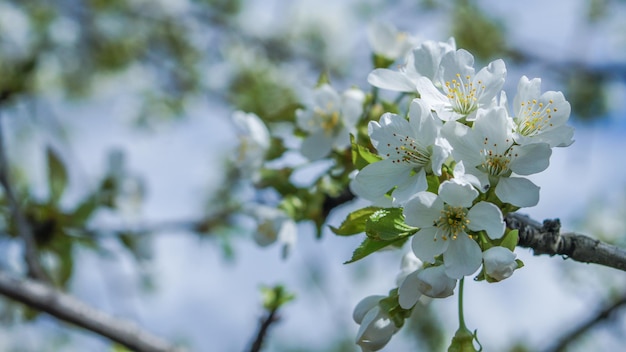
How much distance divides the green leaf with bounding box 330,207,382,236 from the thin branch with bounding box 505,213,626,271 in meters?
0.28

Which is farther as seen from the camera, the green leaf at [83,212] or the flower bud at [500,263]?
the green leaf at [83,212]

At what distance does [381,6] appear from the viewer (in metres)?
5.95

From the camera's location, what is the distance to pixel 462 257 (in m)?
1.13

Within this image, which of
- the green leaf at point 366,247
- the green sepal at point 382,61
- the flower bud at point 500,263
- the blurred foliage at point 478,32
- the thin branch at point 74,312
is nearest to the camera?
the flower bud at point 500,263

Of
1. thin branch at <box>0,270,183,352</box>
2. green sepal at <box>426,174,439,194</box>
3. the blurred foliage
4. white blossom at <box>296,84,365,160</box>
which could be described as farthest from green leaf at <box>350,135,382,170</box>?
the blurred foliage

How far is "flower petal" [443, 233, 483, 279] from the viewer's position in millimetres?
A: 1105

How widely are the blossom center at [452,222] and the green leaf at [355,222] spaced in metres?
0.14

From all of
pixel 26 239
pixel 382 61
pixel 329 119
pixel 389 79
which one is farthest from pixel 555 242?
pixel 26 239

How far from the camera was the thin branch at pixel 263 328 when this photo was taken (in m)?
1.50

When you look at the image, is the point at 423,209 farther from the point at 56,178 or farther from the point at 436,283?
the point at 56,178

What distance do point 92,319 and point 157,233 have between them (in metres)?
0.65

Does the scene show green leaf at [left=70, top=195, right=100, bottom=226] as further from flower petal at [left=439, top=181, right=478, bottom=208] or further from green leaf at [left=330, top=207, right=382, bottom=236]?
flower petal at [left=439, top=181, right=478, bottom=208]

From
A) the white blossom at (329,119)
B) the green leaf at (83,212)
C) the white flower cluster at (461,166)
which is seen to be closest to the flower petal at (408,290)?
the white flower cluster at (461,166)

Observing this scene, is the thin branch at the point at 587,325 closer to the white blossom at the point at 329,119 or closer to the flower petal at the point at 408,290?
the white blossom at the point at 329,119
